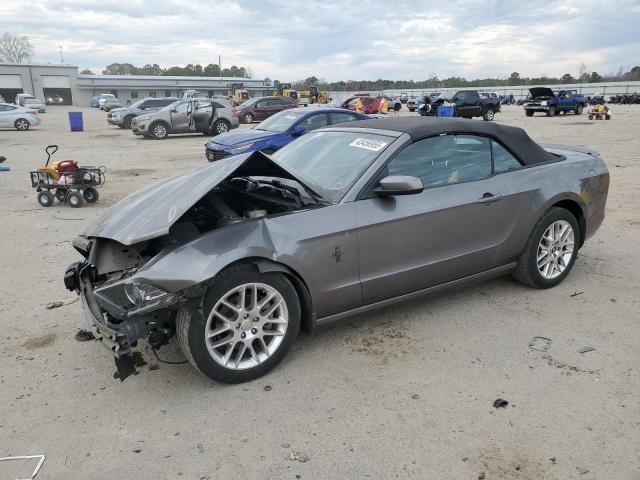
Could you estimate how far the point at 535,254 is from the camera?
438 cm

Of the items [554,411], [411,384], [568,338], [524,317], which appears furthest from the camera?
[524,317]

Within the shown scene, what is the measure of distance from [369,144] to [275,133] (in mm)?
7478

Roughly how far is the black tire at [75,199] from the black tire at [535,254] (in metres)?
6.98

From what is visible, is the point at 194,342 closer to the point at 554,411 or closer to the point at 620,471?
the point at 554,411

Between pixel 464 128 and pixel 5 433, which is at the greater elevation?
pixel 464 128

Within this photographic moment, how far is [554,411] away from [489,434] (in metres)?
0.47

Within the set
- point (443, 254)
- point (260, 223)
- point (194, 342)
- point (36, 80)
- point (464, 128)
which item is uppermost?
point (36, 80)

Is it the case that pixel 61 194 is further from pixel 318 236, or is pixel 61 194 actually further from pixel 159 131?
pixel 159 131

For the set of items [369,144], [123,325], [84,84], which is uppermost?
[84,84]

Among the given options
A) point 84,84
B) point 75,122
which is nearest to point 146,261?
point 75,122

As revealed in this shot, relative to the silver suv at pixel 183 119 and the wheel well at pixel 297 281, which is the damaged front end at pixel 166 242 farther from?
the silver suv at pixel 183 119

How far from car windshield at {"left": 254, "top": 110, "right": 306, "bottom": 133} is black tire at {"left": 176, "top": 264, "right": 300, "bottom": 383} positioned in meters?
8.52

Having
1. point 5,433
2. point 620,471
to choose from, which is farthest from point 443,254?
point 5,433

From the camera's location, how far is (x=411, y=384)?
3148mm
